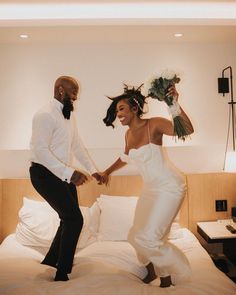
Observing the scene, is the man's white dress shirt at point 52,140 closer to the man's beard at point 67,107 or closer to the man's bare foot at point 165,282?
the man's beard at point 67,107

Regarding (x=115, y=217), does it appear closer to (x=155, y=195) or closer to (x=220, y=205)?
(x=155, y=195)

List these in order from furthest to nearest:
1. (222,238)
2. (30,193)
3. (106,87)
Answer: (106,87), (30,193), (222,238)

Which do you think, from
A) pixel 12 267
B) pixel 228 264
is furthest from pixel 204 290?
pixel 228 264

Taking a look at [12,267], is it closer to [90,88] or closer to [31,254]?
[31,254]

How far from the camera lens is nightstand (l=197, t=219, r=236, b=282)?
2.66 metres

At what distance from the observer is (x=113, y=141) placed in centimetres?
332

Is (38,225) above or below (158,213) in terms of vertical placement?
below

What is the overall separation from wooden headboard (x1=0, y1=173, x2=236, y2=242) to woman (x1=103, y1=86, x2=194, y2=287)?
0.92 meters

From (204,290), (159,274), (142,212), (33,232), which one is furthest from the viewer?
(33,232)

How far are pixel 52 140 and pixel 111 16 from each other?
121 centimetres

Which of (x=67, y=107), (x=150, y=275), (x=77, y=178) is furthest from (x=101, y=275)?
(x=67, y=107)

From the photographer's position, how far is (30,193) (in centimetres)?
314

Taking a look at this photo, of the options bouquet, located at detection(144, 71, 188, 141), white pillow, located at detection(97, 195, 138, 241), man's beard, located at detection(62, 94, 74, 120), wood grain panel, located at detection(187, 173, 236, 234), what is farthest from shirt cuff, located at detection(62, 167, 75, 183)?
wood grain panel, located at detection(187, 173, 236, 234)

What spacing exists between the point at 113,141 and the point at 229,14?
62.3 inches
